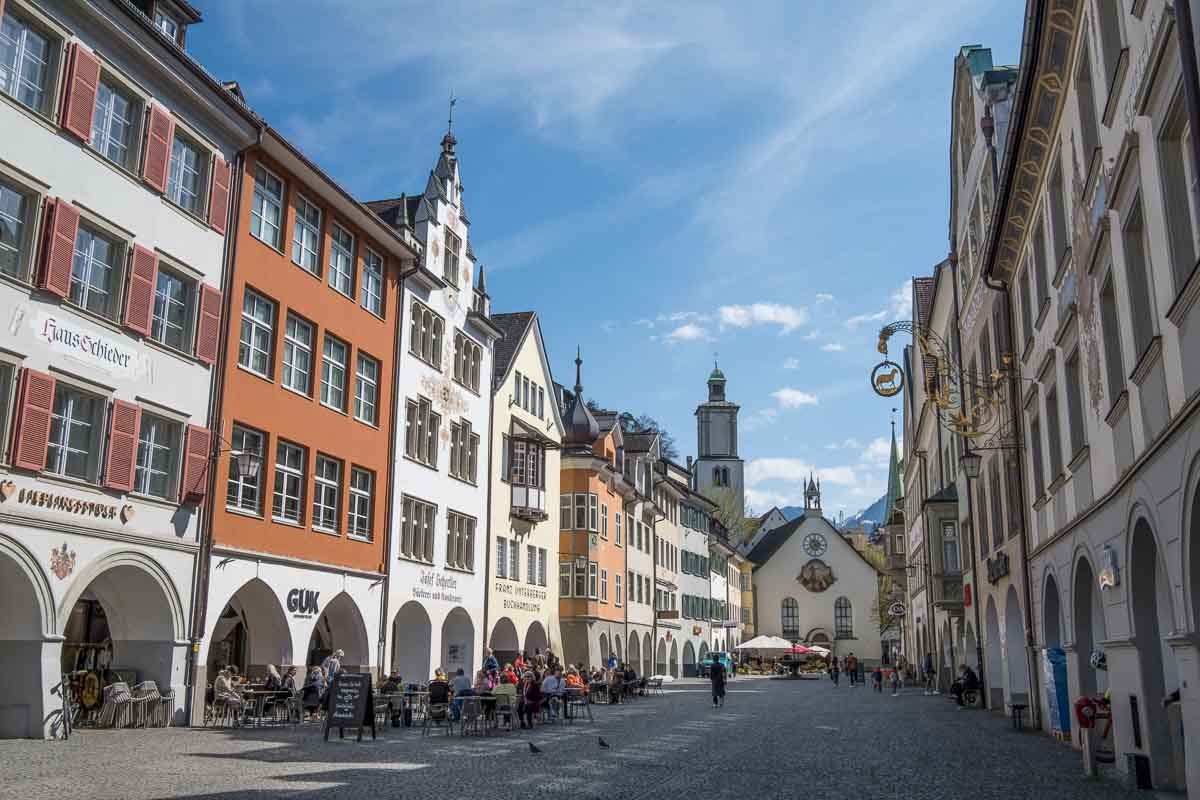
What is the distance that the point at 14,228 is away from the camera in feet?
60.6

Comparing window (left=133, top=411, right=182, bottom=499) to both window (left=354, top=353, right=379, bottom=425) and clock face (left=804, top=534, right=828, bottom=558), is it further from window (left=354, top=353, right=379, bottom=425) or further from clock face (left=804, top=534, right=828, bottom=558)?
clock face (left=804, top=534, right=828, bottom=558)

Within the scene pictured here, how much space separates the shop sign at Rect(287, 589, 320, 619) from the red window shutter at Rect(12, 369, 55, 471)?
339 inches

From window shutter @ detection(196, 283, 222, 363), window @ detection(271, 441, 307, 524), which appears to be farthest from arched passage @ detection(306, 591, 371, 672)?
window shutter @ detection(196, 283, 222, 363)

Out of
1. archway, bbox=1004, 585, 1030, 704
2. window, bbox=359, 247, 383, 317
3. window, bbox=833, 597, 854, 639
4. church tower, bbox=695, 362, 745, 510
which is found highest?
church tower, bbox=695, 362, 745, 510

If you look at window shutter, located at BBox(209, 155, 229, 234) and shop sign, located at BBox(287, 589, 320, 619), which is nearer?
window shutter, located at BBox(209, 155, 229, 234)

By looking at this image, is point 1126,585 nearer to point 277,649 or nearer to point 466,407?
point 277,649

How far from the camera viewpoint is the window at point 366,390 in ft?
98.9

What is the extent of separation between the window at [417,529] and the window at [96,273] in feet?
43.2

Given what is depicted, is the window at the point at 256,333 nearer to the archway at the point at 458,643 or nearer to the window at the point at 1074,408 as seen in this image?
the archway at the point at 458,643

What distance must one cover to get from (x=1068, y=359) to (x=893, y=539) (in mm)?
49104

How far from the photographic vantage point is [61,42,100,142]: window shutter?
763 inches

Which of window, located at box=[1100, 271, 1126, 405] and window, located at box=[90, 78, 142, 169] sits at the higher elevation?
window, located at box=[90, 78, 142, 169]

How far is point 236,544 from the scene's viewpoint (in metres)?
23.9

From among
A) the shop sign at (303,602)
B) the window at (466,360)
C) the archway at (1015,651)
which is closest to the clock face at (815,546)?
the window at (466,360)
